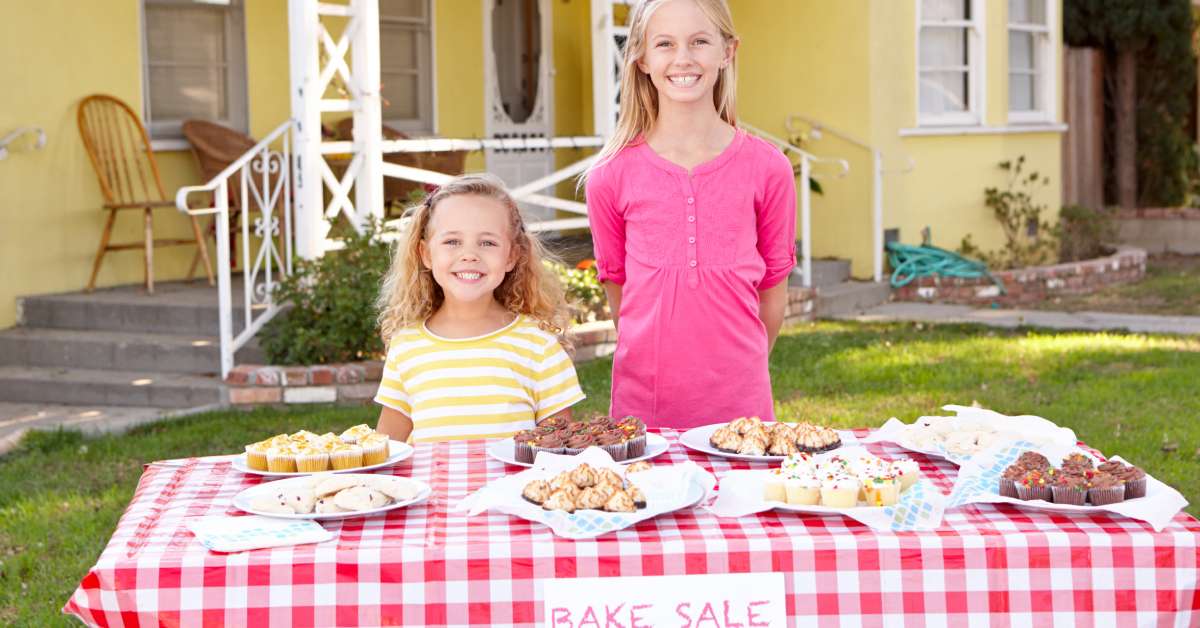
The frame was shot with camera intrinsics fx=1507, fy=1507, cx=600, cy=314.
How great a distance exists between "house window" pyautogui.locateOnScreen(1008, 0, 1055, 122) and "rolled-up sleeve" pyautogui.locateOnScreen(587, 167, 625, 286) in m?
9.99

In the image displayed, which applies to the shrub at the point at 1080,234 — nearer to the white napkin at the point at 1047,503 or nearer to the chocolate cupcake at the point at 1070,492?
the white napkin at the point at 1047,503

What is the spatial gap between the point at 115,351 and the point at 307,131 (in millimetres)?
1557

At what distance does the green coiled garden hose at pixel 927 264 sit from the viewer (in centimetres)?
1127

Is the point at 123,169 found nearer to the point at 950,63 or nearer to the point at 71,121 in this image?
the point at 71,121

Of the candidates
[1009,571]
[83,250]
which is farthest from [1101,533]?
[83,250]

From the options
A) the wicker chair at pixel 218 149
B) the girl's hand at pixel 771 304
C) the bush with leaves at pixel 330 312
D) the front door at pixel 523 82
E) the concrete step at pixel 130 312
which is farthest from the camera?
the front door at pixel 523 82

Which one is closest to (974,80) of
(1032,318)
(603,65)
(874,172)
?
(874,172)

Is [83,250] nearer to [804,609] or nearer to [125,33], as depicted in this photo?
[125,33]

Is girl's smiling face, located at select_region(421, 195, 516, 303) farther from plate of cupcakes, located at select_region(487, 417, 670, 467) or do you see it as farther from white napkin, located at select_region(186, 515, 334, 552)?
white napkin, located at select_region(186, 515, 334, 552)

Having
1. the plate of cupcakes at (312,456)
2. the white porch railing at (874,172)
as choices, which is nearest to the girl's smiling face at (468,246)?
the plate of cupcakes at (312,456)

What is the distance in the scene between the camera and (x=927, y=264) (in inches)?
448

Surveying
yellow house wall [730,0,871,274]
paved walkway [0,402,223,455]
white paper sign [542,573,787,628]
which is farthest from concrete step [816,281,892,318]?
white paper sign [542,573,787,628]

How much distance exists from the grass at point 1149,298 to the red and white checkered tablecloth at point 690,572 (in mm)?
8680

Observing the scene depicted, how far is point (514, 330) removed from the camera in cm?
352
